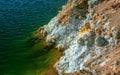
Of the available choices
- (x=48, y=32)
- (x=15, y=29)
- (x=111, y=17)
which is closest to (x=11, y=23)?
(x=15, y=29)

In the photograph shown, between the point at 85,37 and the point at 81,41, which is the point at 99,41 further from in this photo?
the point at 81,41

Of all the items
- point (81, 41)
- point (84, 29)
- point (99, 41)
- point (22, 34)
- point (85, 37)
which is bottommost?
point (99, 41)

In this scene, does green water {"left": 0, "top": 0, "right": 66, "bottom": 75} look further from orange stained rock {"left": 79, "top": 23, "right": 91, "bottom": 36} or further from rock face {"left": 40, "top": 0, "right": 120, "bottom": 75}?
orange stained rock {"left": 79, "top": 23, "right": 91, "bottom": 36}

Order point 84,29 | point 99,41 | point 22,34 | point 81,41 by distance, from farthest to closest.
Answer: point 22,34 < point 84,29 < point 81,41 < point 99,41

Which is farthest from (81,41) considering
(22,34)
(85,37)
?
(22,34)

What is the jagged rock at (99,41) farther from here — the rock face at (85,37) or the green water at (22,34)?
the green water at (22,34)

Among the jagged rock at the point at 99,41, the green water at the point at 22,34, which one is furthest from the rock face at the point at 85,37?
the green water at the point at 22,34
